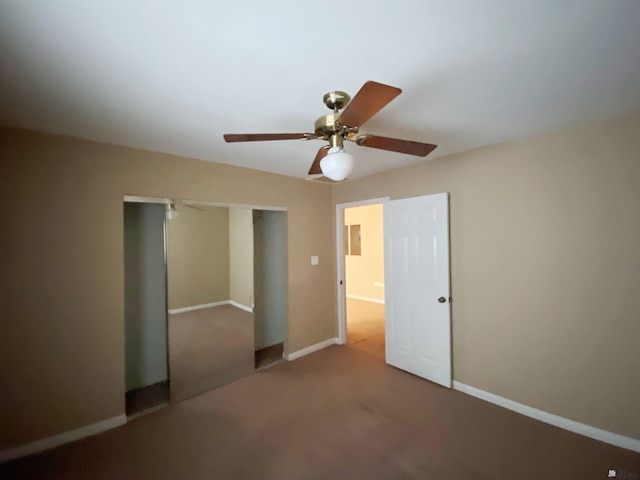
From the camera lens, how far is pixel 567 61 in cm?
135

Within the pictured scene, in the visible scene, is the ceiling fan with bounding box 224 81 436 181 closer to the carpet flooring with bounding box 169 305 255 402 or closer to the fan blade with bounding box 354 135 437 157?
the fan blade with bounding box 354 135 437 157

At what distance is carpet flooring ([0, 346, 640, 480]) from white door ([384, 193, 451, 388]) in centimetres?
36

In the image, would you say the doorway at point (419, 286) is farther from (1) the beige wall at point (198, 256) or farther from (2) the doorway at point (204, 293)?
(1) the beige wall at point (198, 256)

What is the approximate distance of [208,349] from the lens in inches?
146

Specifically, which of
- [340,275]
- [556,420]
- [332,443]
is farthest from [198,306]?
[556,420]

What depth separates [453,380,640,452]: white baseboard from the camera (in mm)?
1979

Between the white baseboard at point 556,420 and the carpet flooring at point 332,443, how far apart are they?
2.2 inches

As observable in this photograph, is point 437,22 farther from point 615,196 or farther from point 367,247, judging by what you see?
point 367,247

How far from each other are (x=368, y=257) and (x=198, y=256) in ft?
13.9

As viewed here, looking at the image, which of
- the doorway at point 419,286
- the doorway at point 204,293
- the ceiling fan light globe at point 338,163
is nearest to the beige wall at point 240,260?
the doorway at point 204,293

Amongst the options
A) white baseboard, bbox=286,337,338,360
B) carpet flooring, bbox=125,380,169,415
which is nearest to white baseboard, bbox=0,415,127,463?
carpet flooring, bbox=125,380,169,415

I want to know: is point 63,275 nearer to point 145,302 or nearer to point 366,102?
point 145,302

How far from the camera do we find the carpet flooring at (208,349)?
3.01 meters

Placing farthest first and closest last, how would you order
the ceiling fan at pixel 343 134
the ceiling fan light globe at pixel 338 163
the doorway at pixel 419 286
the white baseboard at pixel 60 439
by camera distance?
the doorway at pixel 419 286 → the white baseboard at pixel 60 439 → the ceiling fan light globe at pixel 338 163 → the ceiling fan at pixel 343 134
